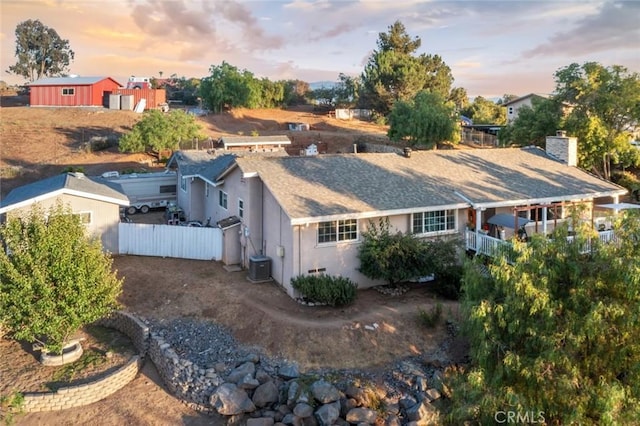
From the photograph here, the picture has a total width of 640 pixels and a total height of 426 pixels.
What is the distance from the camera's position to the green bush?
1869 centimetres

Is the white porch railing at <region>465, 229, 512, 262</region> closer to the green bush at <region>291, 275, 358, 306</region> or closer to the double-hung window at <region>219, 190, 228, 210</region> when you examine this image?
the green bush at <region>291, 275, 358, 306</region>

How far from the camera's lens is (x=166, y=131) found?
4647 centimetres

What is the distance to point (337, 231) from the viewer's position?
2017cm

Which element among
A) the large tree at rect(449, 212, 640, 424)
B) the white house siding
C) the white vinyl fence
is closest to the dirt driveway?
the white house siding

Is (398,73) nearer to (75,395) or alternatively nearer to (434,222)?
(434,222)

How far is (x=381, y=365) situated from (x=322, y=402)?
8.75ft

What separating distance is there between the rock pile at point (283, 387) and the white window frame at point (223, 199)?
30.4 feet

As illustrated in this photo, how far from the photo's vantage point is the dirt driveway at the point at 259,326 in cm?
1482

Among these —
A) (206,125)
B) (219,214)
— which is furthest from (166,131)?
(219,214)

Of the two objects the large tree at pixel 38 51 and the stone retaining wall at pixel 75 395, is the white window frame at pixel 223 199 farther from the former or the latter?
the large tree at pixel 38 51

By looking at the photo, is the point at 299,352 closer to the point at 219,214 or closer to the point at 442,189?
the point at 442,189

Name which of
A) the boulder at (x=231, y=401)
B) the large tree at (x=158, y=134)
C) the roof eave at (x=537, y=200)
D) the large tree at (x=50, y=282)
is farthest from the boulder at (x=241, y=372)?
the large tree at (x=158, y=134)

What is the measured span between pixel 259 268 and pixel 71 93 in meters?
54.5

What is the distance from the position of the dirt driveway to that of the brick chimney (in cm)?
1214
